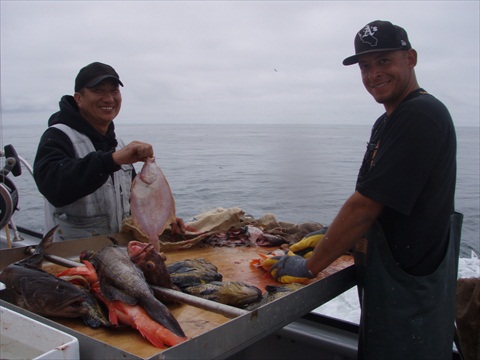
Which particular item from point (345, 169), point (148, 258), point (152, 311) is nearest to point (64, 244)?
point (148, 258)

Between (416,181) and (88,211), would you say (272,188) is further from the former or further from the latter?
(416,181)

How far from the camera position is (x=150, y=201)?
3.46m

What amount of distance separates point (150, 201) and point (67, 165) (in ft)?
2.26

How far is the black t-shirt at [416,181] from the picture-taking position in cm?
268

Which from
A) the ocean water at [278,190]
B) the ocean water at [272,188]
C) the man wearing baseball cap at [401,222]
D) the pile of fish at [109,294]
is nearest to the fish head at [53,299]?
the pile of fish at [109,294]

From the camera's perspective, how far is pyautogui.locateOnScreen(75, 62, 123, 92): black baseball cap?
13.3 feet

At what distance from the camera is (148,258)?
265 centimetres

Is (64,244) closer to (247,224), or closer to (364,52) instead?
(247,224)

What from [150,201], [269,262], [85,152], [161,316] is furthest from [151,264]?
[85,152]

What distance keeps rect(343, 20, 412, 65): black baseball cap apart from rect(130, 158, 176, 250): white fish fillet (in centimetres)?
172

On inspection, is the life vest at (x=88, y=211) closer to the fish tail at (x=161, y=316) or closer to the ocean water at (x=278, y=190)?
the fish tail at (x=161, y=316)

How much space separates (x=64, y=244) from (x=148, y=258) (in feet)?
3.82

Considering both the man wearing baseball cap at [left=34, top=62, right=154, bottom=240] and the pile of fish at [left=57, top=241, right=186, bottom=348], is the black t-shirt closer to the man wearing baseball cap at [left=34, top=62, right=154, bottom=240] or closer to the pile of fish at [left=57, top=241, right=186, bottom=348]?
the pile of fish at [left=57, top=241, right=186, bottom=348]

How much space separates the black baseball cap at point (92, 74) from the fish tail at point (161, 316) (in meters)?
2.42
